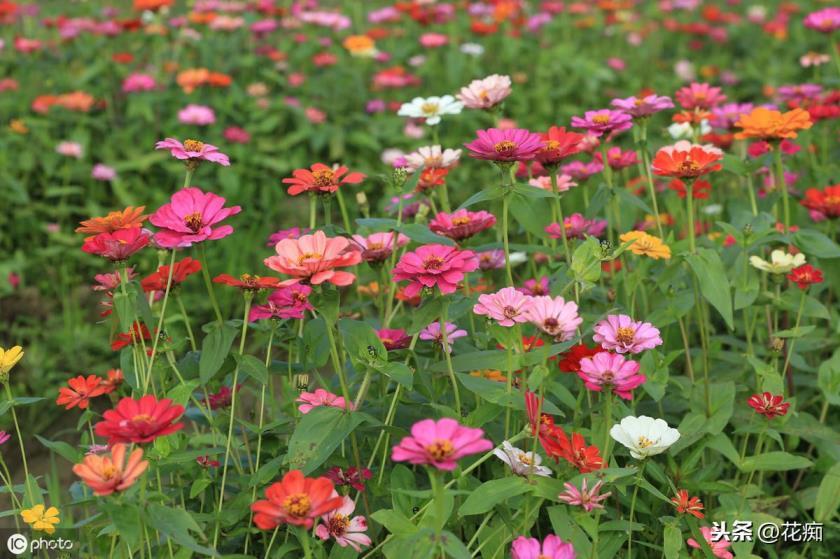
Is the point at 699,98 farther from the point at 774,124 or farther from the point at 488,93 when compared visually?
the point at 488,93

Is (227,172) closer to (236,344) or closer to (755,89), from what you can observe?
(236,344)

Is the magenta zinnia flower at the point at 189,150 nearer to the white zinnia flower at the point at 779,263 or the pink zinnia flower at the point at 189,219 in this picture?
the pink zinnia flower at the point at 189,219

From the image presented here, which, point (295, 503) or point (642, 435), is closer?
point (295, 503)

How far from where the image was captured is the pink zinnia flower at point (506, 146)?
58.3 inches

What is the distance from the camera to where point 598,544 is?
1474mm

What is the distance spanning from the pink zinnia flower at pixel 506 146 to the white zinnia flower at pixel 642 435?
450 mm

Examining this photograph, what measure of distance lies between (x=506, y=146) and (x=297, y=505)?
668 mm

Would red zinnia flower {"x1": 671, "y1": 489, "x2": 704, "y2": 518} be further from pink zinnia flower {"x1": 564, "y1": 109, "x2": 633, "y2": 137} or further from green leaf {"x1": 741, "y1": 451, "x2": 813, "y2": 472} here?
pink zinnia flower {"x1": 564, "y1": 109, "x2": 633, "y2": 137}

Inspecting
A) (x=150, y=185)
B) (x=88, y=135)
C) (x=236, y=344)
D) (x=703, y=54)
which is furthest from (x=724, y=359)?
(x=703, y=54)

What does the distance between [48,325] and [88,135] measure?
3.46 feet

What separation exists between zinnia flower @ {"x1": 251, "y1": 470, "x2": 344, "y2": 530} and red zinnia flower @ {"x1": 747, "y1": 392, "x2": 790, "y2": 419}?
769 mm

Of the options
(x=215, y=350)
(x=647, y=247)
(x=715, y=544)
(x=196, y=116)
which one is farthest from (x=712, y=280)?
(x=196, y=116)

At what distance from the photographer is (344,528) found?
140 cm

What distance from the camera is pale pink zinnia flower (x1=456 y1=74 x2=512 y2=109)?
72.2 inches
